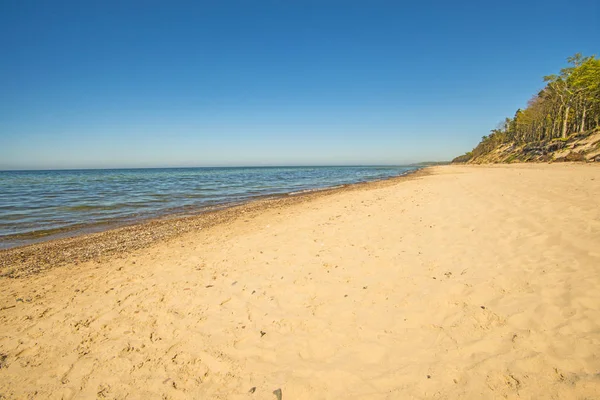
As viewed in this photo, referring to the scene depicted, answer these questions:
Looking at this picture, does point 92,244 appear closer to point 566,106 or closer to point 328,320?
point 328,320

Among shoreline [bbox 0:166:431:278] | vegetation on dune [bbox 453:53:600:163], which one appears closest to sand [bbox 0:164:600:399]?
A: shoreline [bbox 0:166:431:278]

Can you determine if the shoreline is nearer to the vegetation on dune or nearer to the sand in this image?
the sand

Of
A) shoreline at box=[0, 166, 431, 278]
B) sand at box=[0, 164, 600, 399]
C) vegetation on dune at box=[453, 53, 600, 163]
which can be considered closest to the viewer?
sand at box=[0, 164, 600, 399]

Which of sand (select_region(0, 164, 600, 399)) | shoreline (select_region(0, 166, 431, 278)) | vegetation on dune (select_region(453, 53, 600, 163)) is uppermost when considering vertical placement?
vegetation on dune (select_region(453, 53, 600, 163))

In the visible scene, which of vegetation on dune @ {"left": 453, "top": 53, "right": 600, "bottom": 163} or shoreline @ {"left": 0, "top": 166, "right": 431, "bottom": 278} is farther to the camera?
vegetation on dune @ {"left": 453, "top": 53, "right": 600, "bottom": 163}

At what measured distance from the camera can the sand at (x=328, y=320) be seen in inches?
114

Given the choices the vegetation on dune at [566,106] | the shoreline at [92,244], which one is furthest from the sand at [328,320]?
the vegetation on dune at [566,106]

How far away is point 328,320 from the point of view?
13.0 ft

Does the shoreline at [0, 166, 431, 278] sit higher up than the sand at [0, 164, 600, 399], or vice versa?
the sand at [0, 164, 600, 399]

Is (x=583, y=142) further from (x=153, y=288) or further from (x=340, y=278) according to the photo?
(x=153, y=288)

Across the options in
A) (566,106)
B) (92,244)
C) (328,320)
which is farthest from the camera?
(566,106)

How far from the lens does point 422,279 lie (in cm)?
486

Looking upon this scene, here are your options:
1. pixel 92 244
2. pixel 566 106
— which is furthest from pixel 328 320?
pixel 566 106

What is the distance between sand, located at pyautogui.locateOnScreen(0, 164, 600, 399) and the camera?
2885mm
